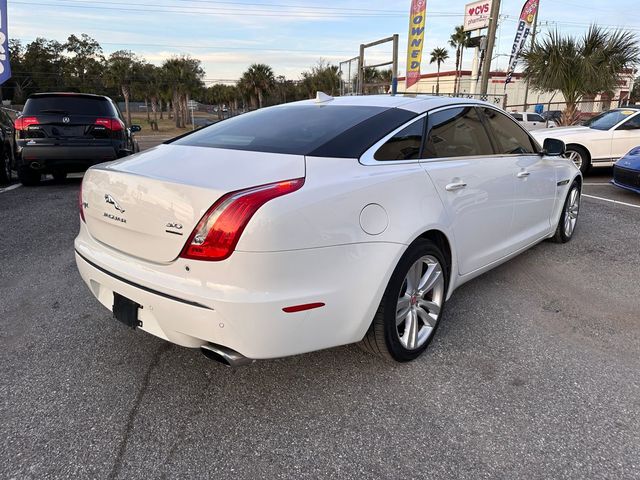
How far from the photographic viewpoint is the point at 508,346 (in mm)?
2984

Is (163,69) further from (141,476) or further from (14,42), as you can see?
(141,476)

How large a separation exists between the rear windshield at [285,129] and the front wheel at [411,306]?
79cm

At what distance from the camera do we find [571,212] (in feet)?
16.9

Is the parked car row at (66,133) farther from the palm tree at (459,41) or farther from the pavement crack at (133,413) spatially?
the palm tree at (459,41)

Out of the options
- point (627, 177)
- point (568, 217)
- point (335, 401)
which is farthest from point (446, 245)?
point (627, 177)

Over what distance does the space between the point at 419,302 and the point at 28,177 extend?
811cm

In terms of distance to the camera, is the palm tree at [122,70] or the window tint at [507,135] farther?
the palm tree at [122,70]

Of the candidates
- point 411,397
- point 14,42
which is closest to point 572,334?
point 411,397

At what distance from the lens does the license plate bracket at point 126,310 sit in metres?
2.35

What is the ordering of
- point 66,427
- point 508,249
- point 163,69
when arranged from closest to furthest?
1. point 66,427
2. point 508,249
3. point 163,69

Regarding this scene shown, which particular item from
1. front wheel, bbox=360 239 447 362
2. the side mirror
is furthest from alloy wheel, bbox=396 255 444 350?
the side mirror

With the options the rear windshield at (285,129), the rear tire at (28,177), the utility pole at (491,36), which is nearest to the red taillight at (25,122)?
the rear tire at (28,177)

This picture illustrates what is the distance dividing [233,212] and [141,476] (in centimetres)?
112

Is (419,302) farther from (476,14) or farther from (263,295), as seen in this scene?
(476,14)
